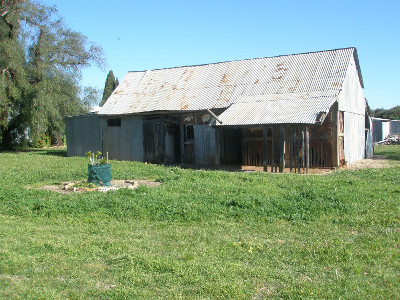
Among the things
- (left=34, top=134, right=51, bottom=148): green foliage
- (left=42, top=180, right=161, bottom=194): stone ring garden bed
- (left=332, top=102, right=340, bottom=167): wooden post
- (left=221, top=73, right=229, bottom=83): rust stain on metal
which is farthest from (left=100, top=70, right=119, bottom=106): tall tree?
(left=42, top=180, right=161, bottom=194): stone ring garden bed

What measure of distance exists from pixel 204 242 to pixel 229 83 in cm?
1537

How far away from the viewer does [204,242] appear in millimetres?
6219

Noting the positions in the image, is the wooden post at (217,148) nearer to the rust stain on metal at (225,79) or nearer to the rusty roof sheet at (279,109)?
the rusty roof sheet at (279,109)

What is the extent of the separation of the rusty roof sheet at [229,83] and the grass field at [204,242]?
853 centimetres

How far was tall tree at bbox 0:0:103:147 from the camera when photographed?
25016 millimetres

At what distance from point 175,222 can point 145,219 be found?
2.19ft

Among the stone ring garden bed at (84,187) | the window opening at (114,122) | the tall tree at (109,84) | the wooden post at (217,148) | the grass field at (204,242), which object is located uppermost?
the tall tree at (109,84)

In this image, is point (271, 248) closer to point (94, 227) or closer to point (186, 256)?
point (186, 256)

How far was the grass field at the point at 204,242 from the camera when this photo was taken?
4.47 meters

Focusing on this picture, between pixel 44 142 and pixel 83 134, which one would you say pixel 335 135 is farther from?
pixel 44 142

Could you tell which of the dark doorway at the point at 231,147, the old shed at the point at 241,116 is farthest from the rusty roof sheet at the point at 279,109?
the dark doorway at the point at 231,147

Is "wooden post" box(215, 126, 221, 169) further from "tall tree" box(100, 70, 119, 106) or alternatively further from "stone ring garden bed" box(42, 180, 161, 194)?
"tall tree" box(100, 70, 119, 106)

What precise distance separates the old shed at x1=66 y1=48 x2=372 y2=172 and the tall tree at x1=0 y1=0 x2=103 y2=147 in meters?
3.27

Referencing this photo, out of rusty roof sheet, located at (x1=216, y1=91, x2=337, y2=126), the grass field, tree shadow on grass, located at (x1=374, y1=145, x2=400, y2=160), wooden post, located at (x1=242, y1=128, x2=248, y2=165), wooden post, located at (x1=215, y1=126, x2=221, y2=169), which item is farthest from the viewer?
tree shadow on grass, located at (x1=374, y1=145, x2=400, y2=160)
